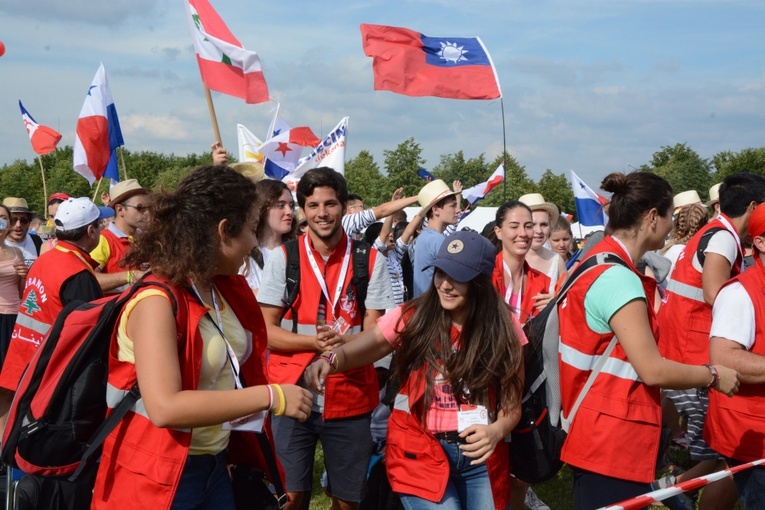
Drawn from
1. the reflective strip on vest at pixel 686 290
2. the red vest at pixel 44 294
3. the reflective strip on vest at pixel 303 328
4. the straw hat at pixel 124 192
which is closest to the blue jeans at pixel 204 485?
the reflective strip on vest at pixel 303 328

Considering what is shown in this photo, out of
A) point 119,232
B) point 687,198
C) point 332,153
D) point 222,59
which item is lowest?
point 119,232

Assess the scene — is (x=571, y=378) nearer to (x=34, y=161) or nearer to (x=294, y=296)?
(x=294, y=296)

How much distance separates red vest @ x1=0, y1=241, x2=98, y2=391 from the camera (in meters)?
5.69

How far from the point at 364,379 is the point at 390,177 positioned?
68.0 meters

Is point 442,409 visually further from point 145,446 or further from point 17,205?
point 17,205

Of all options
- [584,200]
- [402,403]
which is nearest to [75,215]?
[402,403]

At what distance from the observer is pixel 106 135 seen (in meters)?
10.9

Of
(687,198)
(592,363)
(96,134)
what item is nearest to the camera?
(592,363)

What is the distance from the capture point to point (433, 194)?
322 inches

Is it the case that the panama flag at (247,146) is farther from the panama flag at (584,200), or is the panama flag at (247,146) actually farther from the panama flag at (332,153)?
the panama flag at (584,200)

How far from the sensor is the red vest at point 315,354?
4.82 m

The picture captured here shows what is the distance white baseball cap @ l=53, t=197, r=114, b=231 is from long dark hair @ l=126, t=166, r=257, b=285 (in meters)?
3.09

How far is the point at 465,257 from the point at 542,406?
80 centimetres

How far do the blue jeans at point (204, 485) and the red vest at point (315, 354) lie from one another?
160cm
